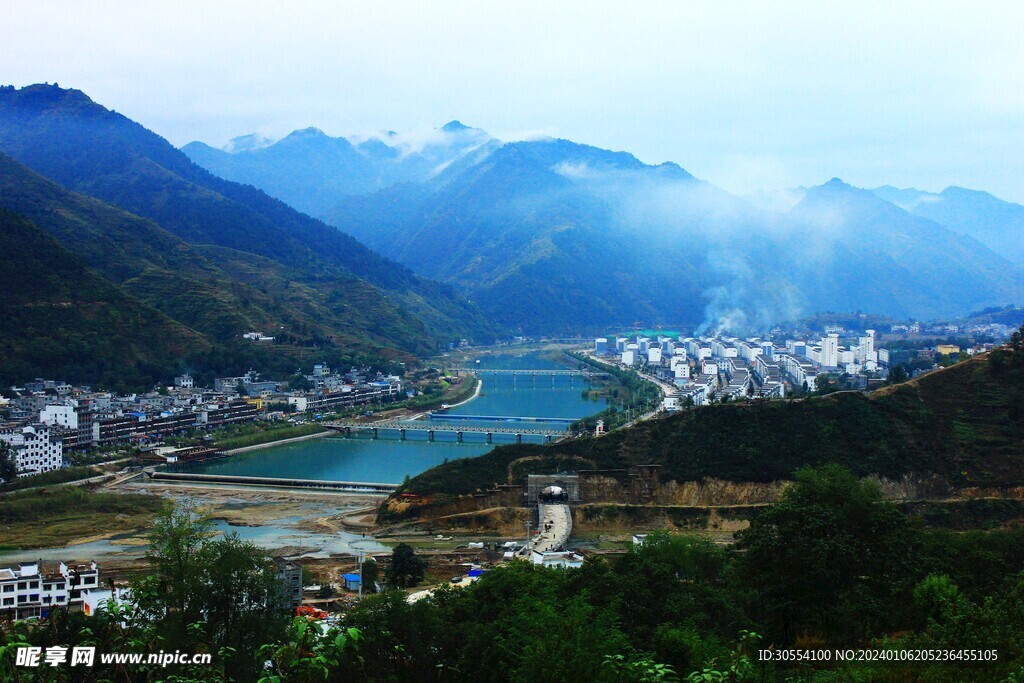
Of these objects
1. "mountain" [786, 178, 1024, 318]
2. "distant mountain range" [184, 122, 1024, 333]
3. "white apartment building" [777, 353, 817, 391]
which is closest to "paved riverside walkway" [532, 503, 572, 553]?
"white apartment building" [777, 353, 817, 391]

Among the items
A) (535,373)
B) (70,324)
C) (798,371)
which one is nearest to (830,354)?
(798,371)

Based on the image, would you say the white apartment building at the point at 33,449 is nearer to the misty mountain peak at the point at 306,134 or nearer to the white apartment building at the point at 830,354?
the white apartment building at the point at 830,354

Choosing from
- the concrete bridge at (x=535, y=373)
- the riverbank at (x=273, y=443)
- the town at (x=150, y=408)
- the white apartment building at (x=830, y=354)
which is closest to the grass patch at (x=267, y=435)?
the riverbank at (x=273, y=443)

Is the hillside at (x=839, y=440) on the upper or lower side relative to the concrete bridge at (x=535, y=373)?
lower

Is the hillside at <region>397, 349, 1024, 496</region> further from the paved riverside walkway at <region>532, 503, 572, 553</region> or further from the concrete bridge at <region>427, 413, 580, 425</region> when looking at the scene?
the concrete bridge at <region>427, 413, 580, 425</region>

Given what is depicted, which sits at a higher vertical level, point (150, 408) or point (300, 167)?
point (300, 167)

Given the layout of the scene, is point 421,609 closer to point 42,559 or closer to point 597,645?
point 597,645

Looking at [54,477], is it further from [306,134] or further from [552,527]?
[306,134]
